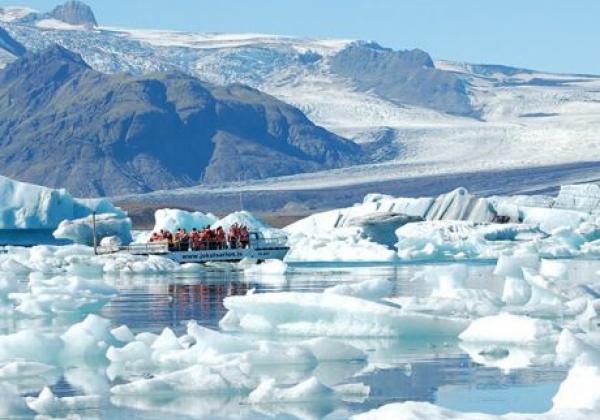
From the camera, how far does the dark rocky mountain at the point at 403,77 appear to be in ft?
544

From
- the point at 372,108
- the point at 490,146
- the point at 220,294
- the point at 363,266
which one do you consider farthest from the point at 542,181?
the point at 220,294

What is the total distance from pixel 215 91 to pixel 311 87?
35.9ft

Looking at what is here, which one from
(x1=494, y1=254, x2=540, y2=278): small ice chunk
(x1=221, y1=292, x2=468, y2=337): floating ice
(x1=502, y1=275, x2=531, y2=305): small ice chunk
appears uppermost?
(x1=494, y1=254, x2=540, y2=278): small ice chunk

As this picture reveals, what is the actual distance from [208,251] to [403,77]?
15686 cm

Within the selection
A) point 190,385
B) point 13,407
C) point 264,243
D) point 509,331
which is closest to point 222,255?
point 264,243

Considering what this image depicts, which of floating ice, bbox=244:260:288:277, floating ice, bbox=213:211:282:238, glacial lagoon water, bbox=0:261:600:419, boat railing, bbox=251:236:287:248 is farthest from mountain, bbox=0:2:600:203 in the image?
glacial lagoon water, bbox=0:261:600:419

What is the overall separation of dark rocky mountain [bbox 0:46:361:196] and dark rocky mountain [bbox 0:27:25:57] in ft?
52.0

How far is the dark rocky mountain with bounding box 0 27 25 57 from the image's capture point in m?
178

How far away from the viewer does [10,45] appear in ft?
592

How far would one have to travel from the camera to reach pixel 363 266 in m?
34.3

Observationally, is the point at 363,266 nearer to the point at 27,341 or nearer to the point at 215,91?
the point at 27,341

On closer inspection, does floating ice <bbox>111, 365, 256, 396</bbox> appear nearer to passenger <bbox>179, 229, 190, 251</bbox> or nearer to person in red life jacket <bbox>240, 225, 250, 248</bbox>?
passenger <bbox>179, 229, 190, 251</bbox>

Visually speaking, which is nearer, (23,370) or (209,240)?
(23,370)

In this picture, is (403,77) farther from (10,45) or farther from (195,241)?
(195,241)
